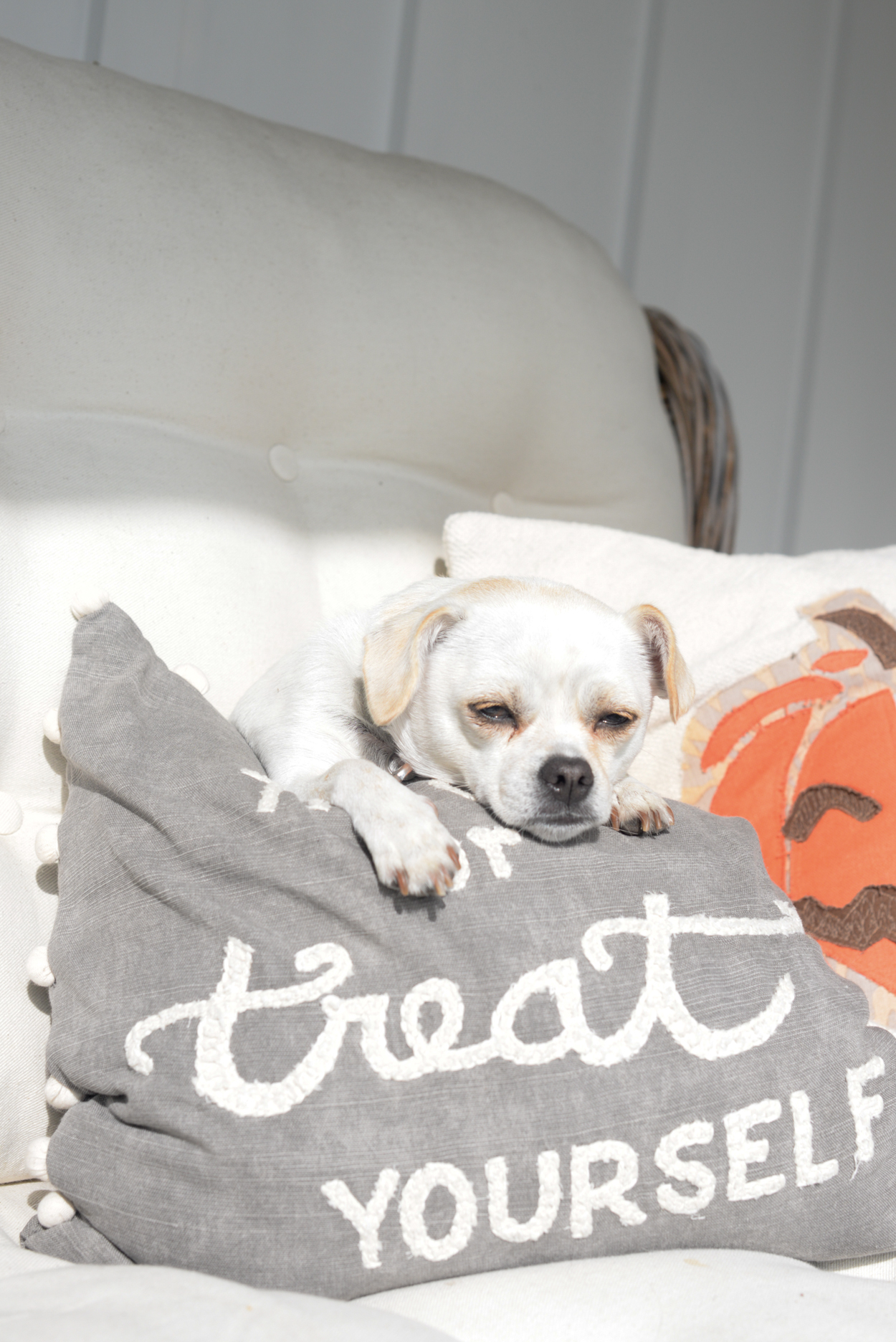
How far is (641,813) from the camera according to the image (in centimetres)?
115

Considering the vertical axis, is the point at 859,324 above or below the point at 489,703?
above

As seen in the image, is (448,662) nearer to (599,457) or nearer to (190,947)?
(190,947)

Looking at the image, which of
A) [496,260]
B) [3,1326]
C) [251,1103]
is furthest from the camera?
[496,260]

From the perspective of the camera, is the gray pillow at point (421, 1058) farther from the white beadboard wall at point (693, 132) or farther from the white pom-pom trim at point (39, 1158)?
the white beadboard wall at point (693, 132)

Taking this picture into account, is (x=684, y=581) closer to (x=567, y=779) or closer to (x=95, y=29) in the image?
(x=567, y=779)

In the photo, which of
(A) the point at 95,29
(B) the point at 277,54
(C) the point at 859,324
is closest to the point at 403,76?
(B) the point at 277,54

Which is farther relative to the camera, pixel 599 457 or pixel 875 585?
pixel 599 457

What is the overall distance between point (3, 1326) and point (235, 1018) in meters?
0.26

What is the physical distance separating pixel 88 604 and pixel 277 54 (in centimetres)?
158

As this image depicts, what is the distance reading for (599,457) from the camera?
185 centimetres

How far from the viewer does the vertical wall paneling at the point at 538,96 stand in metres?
2.42

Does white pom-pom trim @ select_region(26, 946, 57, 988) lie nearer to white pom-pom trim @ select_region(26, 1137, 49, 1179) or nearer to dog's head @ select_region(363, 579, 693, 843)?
white pom-pom trim @ select_region(26, 1137, 49, 1179)

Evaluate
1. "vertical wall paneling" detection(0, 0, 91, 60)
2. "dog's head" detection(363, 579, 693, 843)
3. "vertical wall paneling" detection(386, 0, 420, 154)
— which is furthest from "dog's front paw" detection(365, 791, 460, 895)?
"vertical wall paneling" detection(386, 0, 420, 154)

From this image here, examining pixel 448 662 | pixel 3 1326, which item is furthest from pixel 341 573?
pixel 3 1326
